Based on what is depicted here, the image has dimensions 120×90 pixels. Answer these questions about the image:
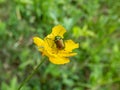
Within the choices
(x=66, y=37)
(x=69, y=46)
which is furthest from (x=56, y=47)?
(x=66, y=37)

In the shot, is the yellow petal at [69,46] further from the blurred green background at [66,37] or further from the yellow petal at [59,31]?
the blurred green background at [66,37]

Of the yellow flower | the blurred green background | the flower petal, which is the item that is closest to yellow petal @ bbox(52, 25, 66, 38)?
the yellow flower

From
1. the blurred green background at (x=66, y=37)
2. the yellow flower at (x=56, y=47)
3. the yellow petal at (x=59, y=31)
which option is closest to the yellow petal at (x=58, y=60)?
the yellow flower at (x=56, y=47)

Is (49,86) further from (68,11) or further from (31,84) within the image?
(68,11)

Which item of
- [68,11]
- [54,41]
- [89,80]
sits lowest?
[54,41]

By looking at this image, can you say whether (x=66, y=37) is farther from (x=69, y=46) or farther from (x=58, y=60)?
(x=58, y=60)

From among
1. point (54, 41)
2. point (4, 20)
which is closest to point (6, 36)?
point (4, 20)
